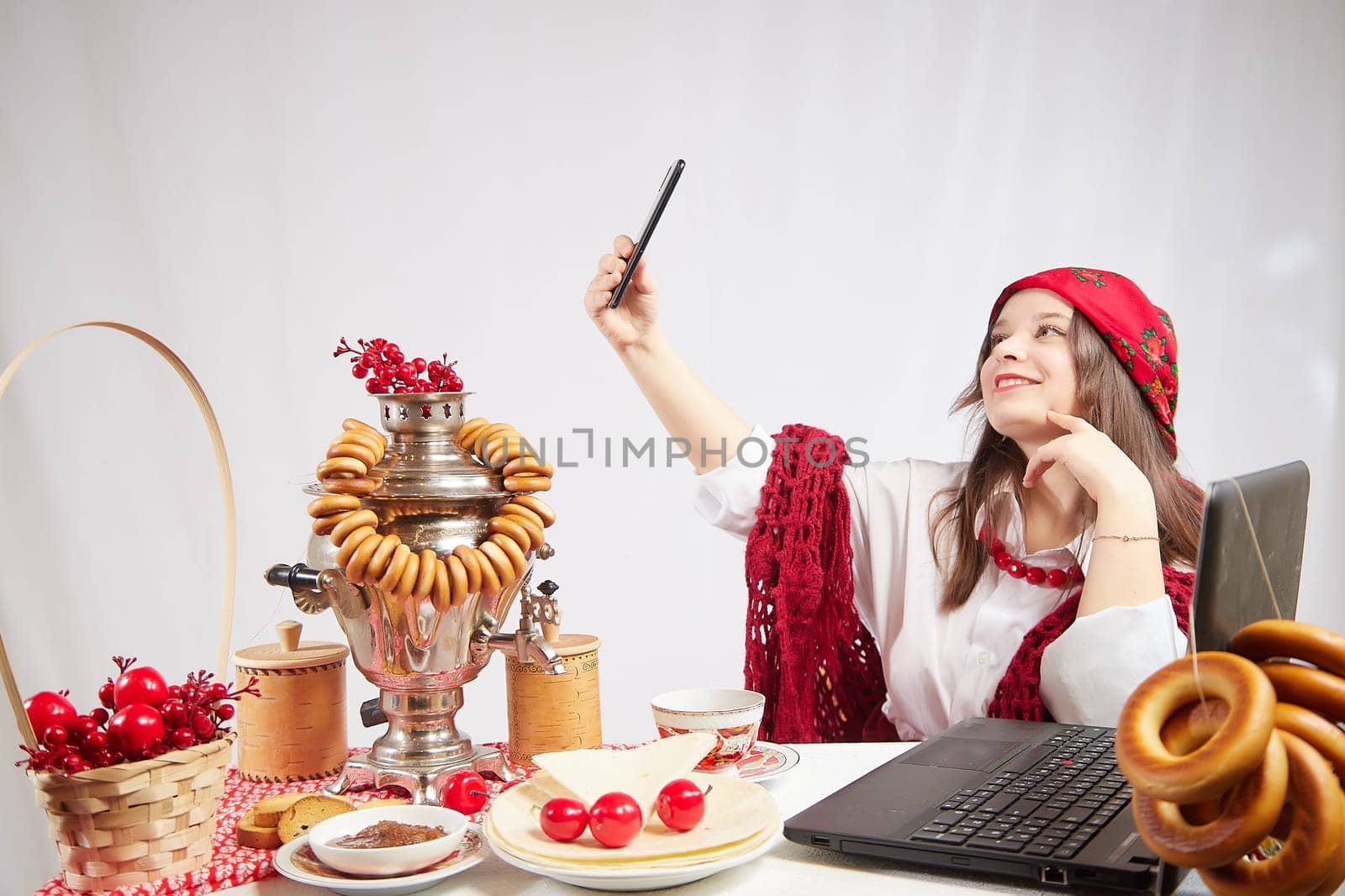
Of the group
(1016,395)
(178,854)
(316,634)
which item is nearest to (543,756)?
(178,854)

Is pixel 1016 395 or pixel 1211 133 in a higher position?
pixel 1211 133

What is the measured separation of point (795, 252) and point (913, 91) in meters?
0.46

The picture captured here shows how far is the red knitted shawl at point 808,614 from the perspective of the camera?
1621 mm

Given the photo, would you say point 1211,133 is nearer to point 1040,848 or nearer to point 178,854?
point 1040,848

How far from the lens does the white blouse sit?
1.30 m

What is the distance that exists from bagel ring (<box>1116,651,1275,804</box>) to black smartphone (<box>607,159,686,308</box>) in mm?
790

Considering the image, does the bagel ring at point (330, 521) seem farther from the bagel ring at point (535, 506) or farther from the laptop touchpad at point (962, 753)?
the laptop touchpad at point (962, 753)

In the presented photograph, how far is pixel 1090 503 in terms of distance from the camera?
1.56 m

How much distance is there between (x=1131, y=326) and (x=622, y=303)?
698 millimetres

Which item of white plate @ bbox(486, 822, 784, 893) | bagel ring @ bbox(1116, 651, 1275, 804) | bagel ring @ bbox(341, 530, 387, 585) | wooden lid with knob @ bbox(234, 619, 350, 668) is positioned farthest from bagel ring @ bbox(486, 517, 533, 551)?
bagel ring @ bbox(1116, 651, 1275, 804)

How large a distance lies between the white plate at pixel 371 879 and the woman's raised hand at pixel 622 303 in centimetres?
Result: 92

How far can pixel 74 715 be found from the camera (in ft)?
2.76

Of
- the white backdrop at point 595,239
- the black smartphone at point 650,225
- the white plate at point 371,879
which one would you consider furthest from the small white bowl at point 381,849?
the white backdrop at point 595,239

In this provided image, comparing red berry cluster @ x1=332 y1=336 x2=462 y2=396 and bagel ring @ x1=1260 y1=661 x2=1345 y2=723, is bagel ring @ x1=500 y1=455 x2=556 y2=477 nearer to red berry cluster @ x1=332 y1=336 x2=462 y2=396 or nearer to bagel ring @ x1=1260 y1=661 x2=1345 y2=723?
red berry cluster @ x1=332 y1=336 x2=462 y2=396
